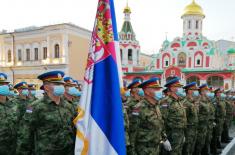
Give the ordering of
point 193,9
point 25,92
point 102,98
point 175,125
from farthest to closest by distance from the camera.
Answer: point 193,9 → point 25,92 → point 175,125 → point 102,98

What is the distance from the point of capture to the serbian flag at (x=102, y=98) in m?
2.15

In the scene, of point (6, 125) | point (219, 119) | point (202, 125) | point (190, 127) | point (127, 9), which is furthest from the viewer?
point (127, 9)

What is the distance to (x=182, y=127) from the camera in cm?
462

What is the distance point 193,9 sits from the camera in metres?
39.3

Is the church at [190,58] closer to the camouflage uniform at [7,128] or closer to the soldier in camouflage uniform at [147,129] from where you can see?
the soldier in camouflage uniform at [147,129]

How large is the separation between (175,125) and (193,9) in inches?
1524

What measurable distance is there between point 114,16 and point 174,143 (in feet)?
10.5

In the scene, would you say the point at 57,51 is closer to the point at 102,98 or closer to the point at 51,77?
the point at 51,77

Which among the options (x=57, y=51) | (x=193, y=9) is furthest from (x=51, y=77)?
(x=193, y=9)

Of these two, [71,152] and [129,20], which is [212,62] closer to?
[129,20]

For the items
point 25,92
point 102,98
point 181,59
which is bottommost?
point 25,92

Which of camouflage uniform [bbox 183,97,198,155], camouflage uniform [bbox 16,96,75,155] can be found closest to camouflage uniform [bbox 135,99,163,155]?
camouflage uniform [bbox 16,96,75,155]

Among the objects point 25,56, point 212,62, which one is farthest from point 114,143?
point 212,62

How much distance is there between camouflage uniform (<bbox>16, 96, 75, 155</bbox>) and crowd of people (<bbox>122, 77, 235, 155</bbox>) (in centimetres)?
95
